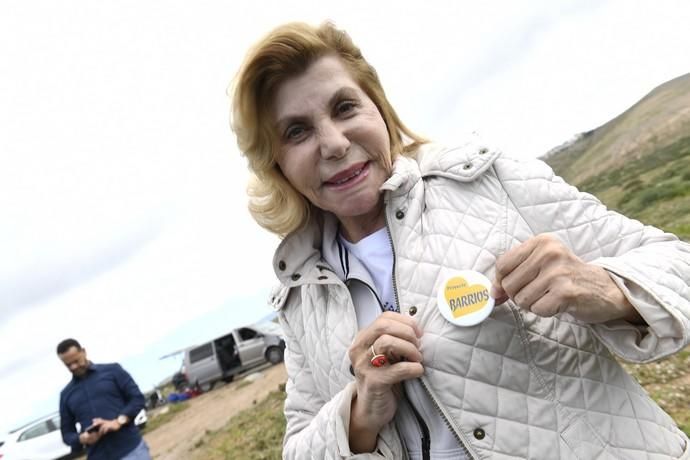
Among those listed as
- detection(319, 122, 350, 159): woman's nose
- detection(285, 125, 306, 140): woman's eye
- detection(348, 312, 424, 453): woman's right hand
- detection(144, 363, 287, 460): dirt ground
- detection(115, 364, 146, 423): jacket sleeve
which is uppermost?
detection(285, 125, 306, 140): woman's eye

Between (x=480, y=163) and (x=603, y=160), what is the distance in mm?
69329

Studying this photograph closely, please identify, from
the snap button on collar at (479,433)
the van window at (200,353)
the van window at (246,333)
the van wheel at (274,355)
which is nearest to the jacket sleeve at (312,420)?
the snap button on collar at (479,433)

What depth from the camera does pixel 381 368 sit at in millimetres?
1441

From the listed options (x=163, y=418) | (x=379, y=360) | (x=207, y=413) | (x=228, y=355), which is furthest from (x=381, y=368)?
(x=228, y=355)

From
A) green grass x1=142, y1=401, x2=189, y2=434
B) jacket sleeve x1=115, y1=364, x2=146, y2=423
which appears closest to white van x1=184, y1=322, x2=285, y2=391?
green grass x1=142, y1=401, x2=189, y2=434

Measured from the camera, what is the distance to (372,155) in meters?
1.76

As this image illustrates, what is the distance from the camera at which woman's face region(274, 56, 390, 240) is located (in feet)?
5.63

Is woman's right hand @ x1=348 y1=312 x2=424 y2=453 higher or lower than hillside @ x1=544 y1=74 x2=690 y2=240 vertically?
higher

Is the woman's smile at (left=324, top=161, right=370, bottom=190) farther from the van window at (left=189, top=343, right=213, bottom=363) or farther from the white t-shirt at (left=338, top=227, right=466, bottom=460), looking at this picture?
the van window at (left=189, top=343, right=213, bottom=363)

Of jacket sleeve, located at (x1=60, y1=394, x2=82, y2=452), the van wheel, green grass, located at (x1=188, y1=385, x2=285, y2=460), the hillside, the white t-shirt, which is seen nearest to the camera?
the white t-shirt

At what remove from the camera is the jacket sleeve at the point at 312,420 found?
158 centimetres

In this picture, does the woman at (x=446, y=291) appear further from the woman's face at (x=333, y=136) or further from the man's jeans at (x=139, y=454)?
the man's jeans at (x=139, y=454)

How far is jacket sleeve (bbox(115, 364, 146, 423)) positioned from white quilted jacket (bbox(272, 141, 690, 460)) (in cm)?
502

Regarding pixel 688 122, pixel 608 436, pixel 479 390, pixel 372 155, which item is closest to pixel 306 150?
pixel 372 155
